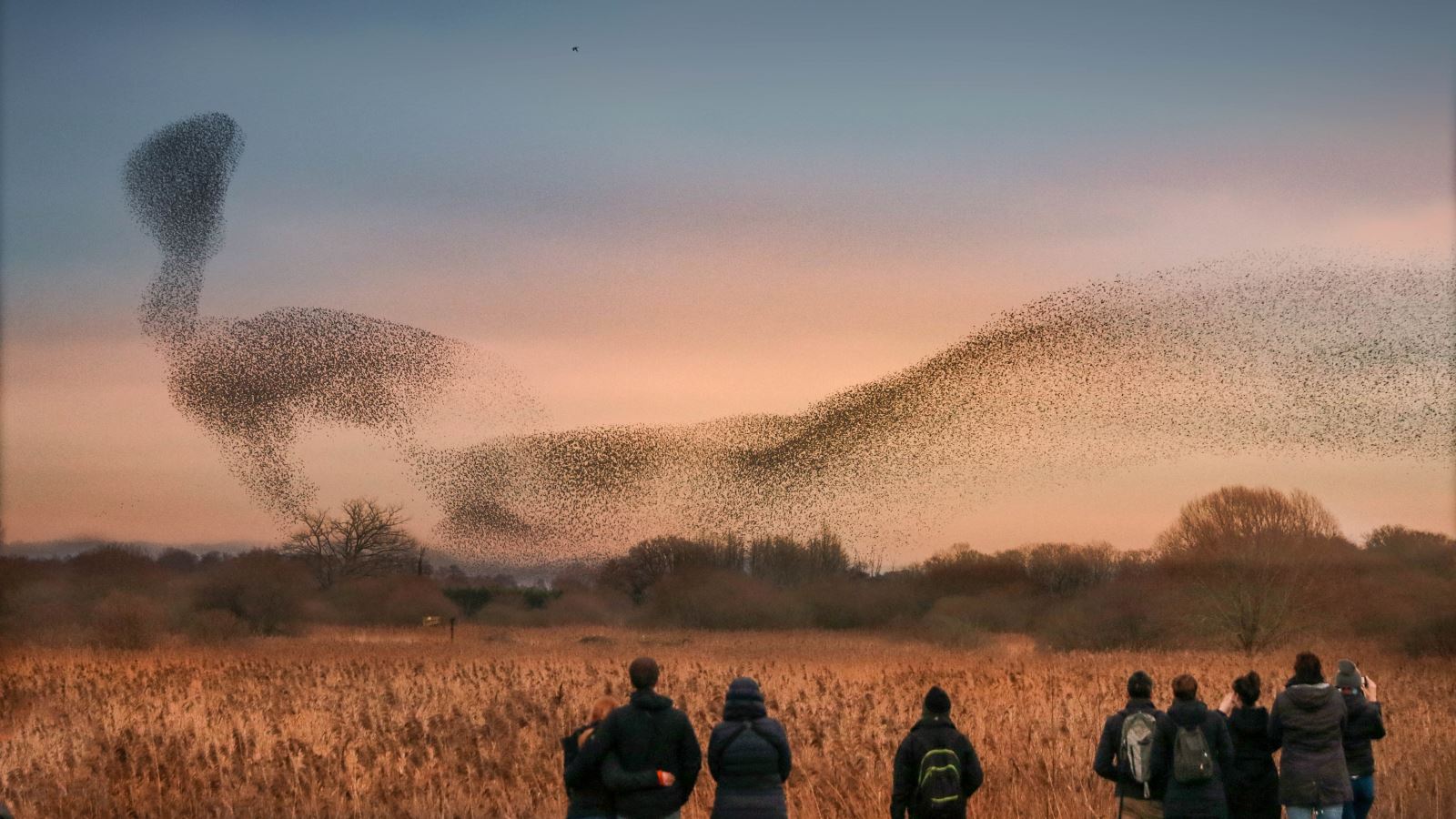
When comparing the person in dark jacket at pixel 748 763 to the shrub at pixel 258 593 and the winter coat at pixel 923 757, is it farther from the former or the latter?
the shrub at pixel 258 593

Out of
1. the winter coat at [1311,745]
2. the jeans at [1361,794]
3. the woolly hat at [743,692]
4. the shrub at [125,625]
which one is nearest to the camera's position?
the woolly hat at [743,692]

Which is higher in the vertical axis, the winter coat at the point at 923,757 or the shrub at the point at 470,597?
the shrub at the point at 470,597

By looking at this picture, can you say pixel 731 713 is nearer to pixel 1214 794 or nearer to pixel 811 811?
pixel 1214 794

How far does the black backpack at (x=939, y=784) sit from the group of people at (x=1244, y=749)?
62.4 inches

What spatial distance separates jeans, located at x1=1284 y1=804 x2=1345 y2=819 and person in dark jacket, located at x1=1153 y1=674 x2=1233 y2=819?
1.11 m

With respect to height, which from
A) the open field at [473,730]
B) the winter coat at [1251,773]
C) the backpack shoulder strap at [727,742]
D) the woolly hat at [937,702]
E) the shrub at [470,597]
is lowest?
the open field at [473,730]

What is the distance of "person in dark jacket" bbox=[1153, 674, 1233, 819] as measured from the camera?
10617 millimetres

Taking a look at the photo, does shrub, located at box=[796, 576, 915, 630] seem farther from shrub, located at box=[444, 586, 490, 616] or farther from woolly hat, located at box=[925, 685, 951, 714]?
woolly hat, located at box=[925, 685, 951, 714]

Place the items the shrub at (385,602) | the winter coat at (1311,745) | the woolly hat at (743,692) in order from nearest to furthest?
the woolly hat at (743,692)
the winter coat at (1311,745)
the shrub at (385,602)

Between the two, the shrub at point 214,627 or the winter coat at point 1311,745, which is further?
the shrub at point 214,627

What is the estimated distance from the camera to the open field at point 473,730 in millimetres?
16047

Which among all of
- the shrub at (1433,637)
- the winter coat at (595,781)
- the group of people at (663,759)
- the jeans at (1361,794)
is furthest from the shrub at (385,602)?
the group of people at (663,759)

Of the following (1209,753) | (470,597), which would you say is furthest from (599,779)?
(470,597)

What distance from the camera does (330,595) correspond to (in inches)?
2781
